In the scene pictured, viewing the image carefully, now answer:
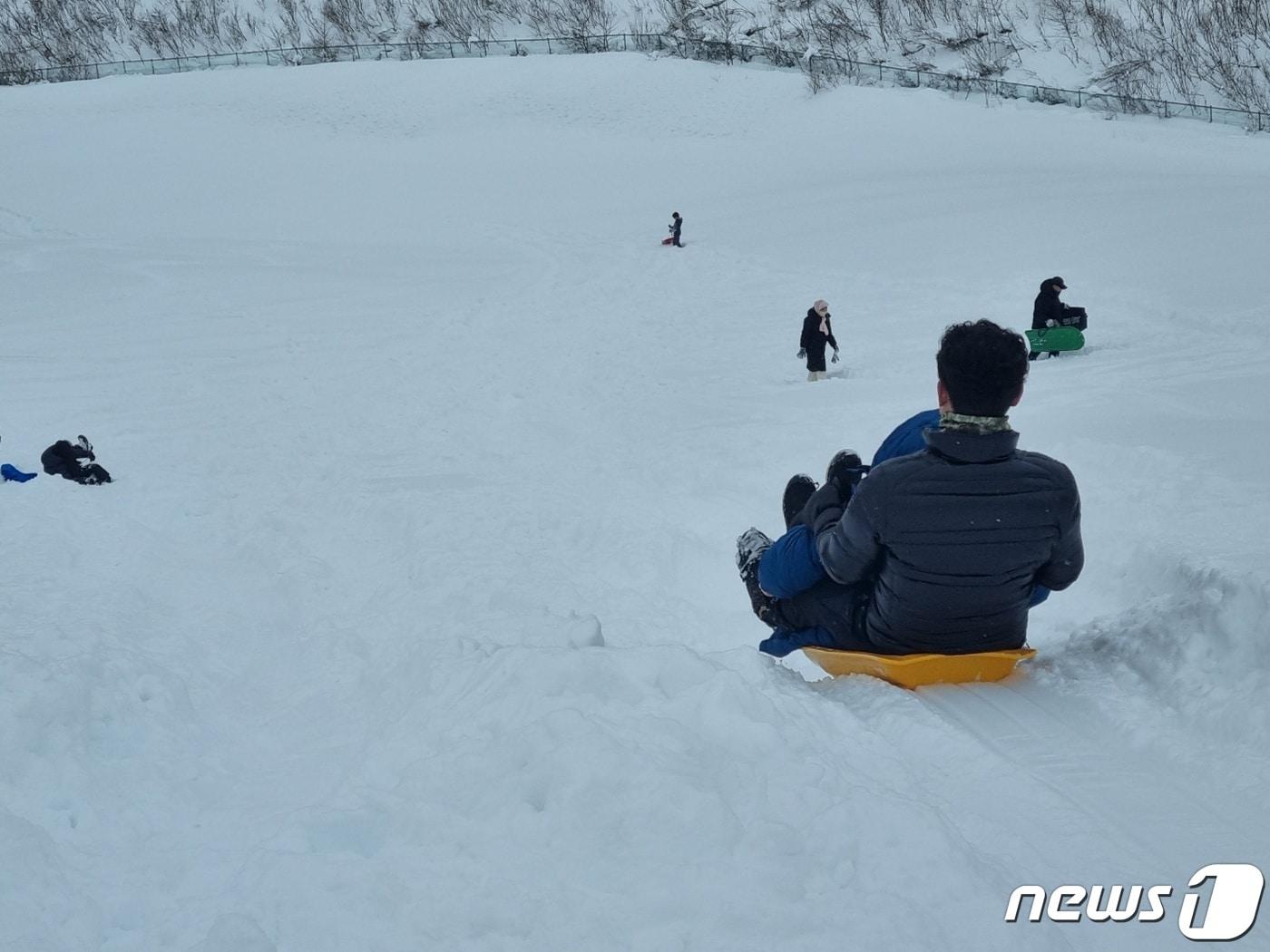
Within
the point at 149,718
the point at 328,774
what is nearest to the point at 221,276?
the point at 149,718

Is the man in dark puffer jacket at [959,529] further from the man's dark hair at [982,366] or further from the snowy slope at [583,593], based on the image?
the snowy slope at [583,593]

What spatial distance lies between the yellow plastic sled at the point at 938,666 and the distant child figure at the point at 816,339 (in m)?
9.68

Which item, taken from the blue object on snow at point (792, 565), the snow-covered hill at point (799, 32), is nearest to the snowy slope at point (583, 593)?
the blue object on snow at point (792, 565)

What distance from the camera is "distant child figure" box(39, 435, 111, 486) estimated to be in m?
10.1

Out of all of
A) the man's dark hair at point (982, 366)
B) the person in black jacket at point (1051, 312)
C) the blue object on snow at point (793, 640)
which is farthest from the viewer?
the person in black jacket at point (1051, 312)

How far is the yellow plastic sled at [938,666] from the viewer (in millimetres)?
3535

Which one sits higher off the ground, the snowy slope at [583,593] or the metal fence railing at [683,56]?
the metal fence railing at [683,56]

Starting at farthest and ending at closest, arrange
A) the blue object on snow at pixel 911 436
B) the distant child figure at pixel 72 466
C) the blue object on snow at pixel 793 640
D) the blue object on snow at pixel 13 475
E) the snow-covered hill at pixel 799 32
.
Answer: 1. the snow-covered hill at pixel 799 32
2. the distant child figure at pixel 72 466
3. the blue object on snow at pixel 13 475
4. the blue object on snow at pixel 793 640
5. the blue object on snow at pixel 911 436

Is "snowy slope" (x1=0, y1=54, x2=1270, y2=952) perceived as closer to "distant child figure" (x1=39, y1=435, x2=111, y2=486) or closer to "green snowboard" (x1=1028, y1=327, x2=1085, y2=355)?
"distant child figure" (x1=39, y1=435, x2=111, y2=486)

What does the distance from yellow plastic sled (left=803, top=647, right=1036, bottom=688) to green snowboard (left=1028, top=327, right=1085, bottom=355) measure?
10.0m

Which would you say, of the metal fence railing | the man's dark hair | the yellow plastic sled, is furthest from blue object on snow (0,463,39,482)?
the metal fence railing

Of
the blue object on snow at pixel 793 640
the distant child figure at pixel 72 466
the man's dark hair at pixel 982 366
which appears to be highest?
the man's dark hair at pixel 982 366

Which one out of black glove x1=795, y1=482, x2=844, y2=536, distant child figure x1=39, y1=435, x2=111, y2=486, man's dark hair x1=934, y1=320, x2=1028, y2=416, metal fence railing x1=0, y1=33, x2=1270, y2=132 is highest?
metal fence railing x1=0, y1=33, x2=1270, y2=132

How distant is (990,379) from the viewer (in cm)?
307
